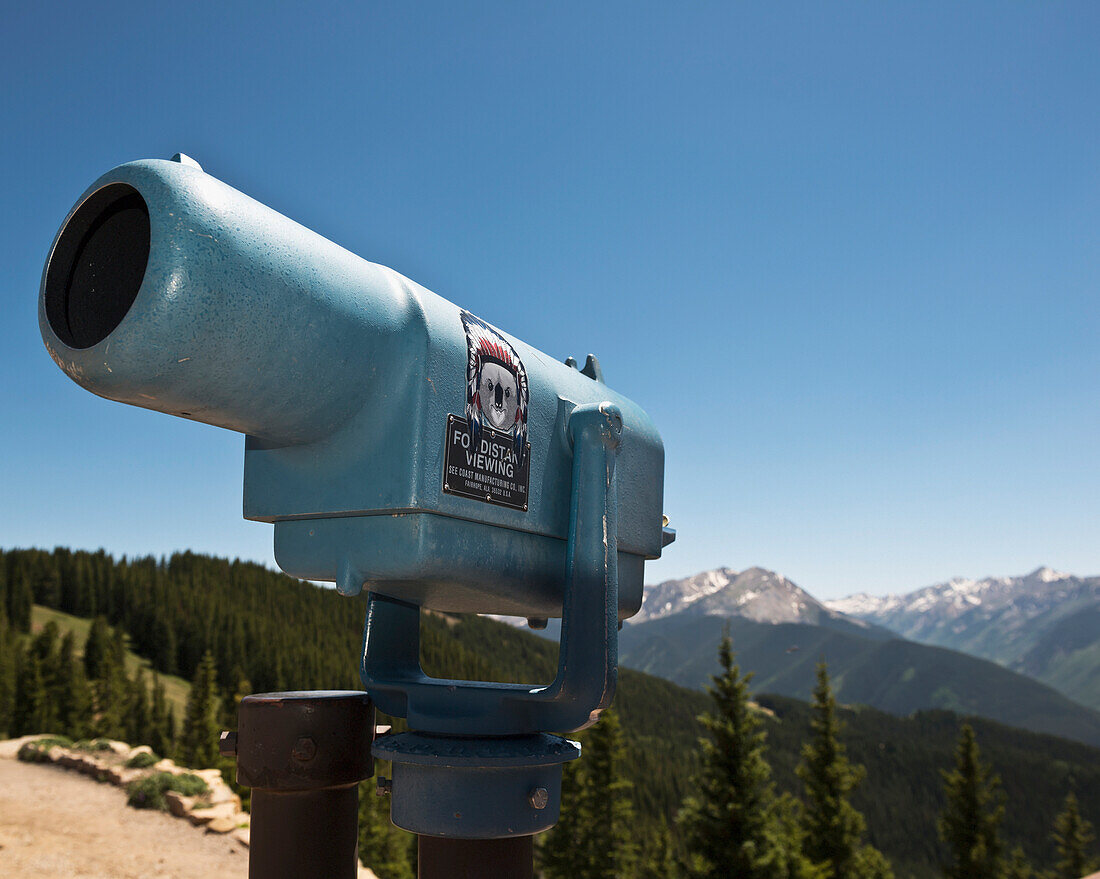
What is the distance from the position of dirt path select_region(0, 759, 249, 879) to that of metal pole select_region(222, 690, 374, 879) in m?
12.5

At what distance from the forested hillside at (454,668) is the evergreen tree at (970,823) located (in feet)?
91.3

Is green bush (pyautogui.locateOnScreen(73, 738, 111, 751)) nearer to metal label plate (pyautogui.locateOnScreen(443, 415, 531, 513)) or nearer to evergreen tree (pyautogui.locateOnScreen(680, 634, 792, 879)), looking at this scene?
evergreen tree (pyautogui.locateOnScreen(680, 634, 792, 879))

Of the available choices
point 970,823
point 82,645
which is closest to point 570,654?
point 970,823

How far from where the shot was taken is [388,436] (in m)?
2.09

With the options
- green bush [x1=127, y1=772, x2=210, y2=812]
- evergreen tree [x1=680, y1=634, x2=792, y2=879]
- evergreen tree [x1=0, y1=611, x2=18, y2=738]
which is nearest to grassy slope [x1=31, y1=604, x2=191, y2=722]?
evergreen tree [x1=0, y1=611, x2=18, y2=738]

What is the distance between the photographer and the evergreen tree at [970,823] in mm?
41812

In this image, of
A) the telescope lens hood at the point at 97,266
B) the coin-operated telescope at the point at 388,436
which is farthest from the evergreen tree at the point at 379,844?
the telescope lens hood at the point at 97,266

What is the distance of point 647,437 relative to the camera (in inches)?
120

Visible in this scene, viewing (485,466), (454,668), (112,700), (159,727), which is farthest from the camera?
(454,668)

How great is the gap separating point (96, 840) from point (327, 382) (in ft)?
53.6

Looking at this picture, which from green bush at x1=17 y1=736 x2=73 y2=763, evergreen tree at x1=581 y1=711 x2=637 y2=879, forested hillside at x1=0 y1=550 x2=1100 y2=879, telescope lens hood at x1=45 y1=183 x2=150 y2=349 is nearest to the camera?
telescope lens hood at x1=45 y1=183 x2=150 y2=349

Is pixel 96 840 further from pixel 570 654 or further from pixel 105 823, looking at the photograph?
pixel 570 654

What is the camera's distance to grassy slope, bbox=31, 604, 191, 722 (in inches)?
2851

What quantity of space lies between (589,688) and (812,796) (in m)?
43.9
